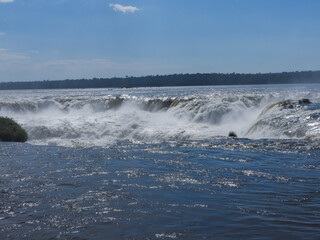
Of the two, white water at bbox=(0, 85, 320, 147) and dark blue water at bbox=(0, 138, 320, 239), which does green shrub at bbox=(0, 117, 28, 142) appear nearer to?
white water at bbox=(0, 85, 320, 147)

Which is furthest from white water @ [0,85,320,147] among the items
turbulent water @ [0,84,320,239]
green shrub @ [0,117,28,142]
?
green shrub @ [0,117,28,142]

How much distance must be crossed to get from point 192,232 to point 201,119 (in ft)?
74.1

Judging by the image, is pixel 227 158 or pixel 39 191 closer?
pixel 39 191

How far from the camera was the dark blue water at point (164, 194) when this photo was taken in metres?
6.66

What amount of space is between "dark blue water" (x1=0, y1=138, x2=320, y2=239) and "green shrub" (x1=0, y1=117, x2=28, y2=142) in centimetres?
580

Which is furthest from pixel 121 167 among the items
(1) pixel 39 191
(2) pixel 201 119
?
(2) pixel 201 119

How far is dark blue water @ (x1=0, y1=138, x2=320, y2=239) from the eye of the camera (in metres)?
6.66

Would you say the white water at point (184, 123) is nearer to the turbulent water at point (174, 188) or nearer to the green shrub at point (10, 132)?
the turbulent water at point (174, 188)

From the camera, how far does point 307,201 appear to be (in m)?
8.16

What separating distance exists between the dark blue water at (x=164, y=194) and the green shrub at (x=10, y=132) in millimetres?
5795

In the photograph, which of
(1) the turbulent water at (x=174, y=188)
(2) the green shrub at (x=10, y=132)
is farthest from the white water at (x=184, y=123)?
(2) the green shrub at (x=10, y=132)

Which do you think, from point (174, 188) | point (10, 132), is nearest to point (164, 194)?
point (174, 188)

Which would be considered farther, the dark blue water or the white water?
the white water

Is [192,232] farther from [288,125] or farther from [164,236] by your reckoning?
[288,125]
